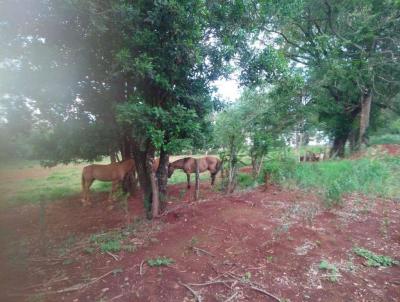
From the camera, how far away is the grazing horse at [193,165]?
758 cm

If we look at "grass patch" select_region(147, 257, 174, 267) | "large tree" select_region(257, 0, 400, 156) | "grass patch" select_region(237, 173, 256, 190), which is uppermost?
"large tree" select_region(257, 0, 400, 156)

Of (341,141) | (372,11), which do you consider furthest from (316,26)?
(341,141)

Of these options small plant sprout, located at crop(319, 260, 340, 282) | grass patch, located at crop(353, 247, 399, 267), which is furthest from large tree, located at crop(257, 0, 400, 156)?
small plant sprout, located at crop(319, 260, 340, 282)

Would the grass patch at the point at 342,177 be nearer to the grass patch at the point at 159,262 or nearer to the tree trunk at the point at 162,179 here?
the tree trunk at the point at 162,179

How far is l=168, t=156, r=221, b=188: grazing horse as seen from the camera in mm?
7578

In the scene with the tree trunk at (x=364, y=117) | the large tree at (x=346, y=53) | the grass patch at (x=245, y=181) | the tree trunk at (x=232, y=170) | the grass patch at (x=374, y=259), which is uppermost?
the large tree at (x=346, y=53)

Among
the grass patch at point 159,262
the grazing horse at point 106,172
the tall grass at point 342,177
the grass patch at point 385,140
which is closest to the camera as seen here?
the grass patch at point 159,262

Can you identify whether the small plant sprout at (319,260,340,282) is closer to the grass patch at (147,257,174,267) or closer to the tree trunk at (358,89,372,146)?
the grass patch at (147,257,174,267)

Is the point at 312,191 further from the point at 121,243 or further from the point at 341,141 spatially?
the point at 341,141

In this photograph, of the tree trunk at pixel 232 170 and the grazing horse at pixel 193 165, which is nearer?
the tree trunk at pixel 232 170

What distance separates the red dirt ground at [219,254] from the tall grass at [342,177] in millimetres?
649

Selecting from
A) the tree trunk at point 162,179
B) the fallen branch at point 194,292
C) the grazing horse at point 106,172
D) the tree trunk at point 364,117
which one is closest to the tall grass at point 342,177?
the tree trunk at point 162,179

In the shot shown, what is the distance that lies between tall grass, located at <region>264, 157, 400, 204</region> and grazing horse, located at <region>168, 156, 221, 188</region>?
1.68 metres

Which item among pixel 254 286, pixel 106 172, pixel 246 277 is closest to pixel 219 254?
pixel 246 277
